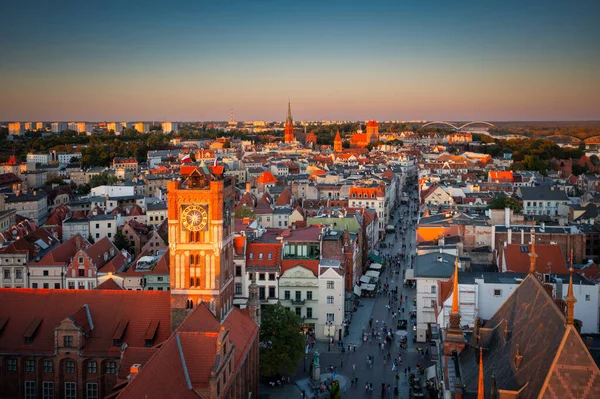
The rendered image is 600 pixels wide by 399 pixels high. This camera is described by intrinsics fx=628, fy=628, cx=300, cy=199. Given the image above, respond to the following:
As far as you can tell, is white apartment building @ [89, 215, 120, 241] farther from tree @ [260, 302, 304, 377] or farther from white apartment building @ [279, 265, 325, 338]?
tree @ [260, 302, 304, 377]

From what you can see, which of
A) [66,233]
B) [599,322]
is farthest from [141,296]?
[66,233]

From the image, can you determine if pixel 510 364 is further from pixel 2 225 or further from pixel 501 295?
pixel 2 225

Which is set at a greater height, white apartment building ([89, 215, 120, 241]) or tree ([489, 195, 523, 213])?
tree ([489, 195, 523, 213])

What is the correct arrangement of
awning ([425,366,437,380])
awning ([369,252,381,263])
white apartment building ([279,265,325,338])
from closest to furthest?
awning ([425,366,437,380])
white apartment building ([279,265,325,338])
awning ([369,252,381,263])

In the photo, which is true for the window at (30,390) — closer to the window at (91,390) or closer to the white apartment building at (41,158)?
the window at (91,390)

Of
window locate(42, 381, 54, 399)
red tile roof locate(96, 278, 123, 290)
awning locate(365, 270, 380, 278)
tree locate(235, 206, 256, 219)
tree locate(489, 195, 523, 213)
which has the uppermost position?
tree locate(489, 195, 523, 213)

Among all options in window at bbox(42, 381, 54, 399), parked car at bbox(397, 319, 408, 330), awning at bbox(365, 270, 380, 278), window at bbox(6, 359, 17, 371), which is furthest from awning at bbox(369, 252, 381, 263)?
window at bbox(6, 359, 17, 371)

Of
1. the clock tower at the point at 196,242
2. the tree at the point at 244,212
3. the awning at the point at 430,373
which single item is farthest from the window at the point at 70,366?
the tree at the point at 244,212

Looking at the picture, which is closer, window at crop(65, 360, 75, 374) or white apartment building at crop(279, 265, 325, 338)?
window at crop(65, 360, 75, 374)
